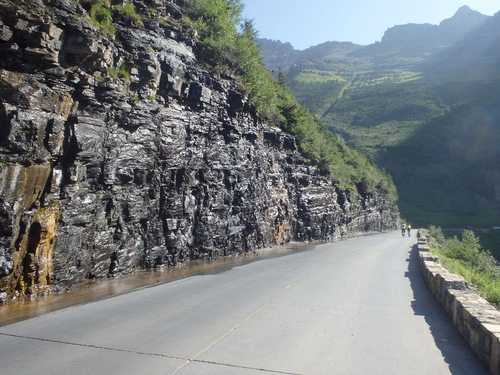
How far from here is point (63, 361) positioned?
5.34 m

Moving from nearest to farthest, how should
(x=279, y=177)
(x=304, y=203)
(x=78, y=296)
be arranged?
(x=78, y=296), (x=279, y=177), (x=304, y=203)

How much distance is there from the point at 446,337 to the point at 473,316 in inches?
34.9

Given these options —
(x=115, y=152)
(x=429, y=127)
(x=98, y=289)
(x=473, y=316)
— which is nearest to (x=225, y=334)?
(x=473, y=316)

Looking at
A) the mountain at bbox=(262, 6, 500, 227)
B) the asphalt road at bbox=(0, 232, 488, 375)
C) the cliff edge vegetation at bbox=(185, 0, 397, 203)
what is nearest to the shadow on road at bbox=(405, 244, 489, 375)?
the asphalt road at bbox=(0, 232, 488, 375)

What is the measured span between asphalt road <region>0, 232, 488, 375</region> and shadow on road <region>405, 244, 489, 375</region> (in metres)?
0.02

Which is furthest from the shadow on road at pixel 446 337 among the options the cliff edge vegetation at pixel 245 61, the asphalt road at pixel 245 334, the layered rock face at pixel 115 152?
the cliff edge vegetation at pixel 245 61

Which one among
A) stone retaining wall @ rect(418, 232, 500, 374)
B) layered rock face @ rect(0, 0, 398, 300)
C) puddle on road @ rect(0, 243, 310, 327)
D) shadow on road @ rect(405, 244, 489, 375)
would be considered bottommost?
puddle on road @ rect(0, 243, 310, 327)

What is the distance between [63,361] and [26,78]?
8274 millimetres

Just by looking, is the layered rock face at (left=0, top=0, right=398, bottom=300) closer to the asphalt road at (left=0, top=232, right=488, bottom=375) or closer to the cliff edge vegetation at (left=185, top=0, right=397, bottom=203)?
the cliff edge vegetation at (left=185, top=0, right=397, bottom=203)

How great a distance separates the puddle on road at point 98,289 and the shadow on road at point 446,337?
754cm

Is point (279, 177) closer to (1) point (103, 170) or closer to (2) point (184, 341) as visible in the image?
(1) point (103, 170)

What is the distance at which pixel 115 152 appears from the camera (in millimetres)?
13195

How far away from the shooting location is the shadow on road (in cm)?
527

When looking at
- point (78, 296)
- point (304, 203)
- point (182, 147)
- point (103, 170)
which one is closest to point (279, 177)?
point (304, 203)
